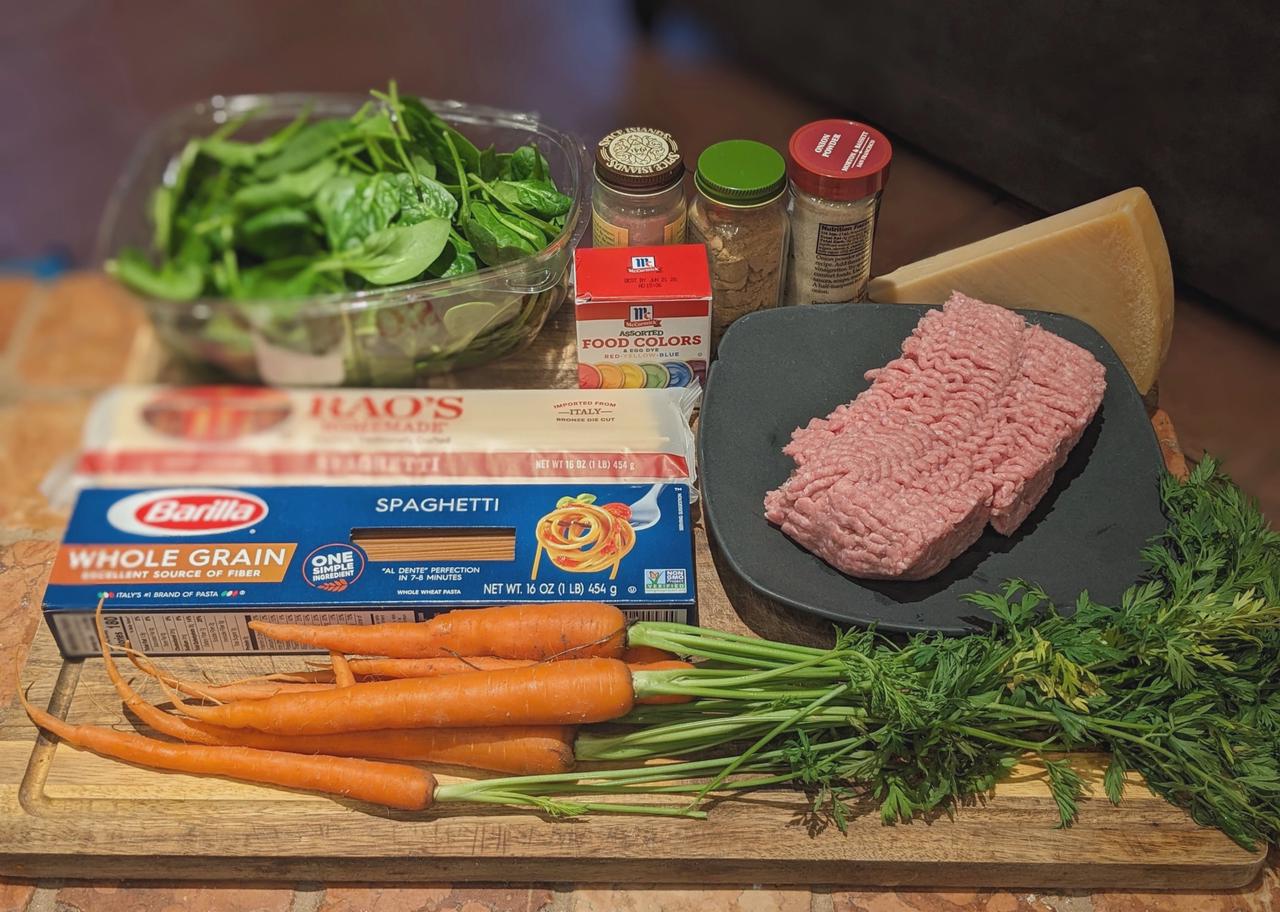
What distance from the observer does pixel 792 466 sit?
4.65ft

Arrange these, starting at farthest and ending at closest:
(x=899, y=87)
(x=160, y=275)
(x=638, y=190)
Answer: (x=899, y=87) → (x=638, y=190) → (x=160, y=275)

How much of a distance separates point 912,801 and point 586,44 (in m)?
2.03

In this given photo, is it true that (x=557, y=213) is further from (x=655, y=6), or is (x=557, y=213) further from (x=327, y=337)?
(x=655, y=6)

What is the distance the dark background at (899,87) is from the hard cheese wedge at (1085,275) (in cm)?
11

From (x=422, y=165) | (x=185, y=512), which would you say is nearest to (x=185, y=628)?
(x=185, y=512)

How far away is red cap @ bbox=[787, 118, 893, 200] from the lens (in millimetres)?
1431

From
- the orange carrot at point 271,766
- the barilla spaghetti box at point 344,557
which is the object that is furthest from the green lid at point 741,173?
the orange carrot at point 271,766

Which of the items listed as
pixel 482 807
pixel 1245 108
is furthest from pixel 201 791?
pixel 1245 108

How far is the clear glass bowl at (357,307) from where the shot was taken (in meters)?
1.16

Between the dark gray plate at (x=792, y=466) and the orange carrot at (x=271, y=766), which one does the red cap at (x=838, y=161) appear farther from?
the orange carrot at (x=271, y=766)

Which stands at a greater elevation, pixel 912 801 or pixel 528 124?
pixel 528 124

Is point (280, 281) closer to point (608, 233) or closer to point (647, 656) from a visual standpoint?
point (608, 233)

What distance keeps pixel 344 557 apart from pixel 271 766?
9.1 inches

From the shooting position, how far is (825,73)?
7.60 ft
